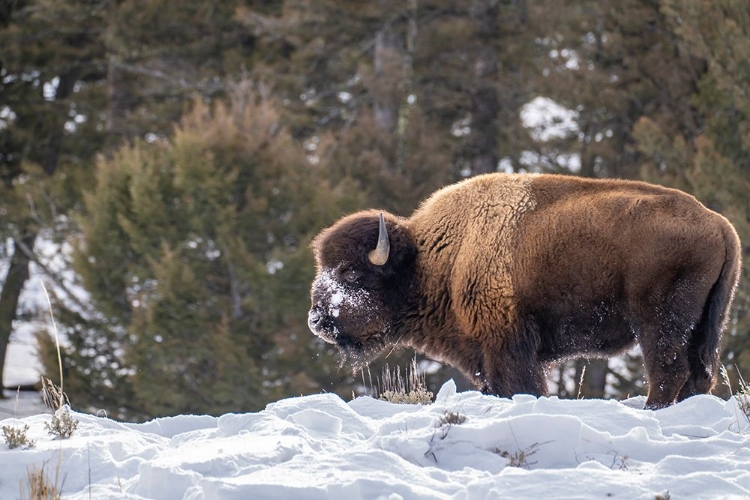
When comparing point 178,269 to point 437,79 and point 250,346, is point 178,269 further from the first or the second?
point 437,79

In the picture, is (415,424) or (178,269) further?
(178,269)

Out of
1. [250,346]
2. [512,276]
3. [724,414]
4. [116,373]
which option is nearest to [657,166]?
[250,346]

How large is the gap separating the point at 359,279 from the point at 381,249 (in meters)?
0.34

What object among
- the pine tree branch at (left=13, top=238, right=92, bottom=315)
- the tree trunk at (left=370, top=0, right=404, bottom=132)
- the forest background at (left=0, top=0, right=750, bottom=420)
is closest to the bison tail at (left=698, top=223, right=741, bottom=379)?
the forest background at (left=0, top=0, right=750, bottom=420)

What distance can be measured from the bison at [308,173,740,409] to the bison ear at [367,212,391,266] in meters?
0.01

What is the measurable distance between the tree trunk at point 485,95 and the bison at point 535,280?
603 inches

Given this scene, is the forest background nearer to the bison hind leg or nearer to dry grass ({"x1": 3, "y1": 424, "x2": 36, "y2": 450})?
the bison hind leg

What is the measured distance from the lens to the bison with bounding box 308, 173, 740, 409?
5812 mm

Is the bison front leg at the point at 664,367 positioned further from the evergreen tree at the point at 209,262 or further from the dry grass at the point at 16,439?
the evergreen tree at the point at 209,262

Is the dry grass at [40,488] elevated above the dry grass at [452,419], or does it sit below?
below

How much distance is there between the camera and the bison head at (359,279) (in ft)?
23.6

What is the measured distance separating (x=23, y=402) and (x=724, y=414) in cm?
2350

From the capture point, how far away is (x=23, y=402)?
2572 centimetres

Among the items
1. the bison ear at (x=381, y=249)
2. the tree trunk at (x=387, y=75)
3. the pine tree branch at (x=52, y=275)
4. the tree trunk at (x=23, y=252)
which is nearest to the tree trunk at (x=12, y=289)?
the tree trunk at (x=23, y=252)
